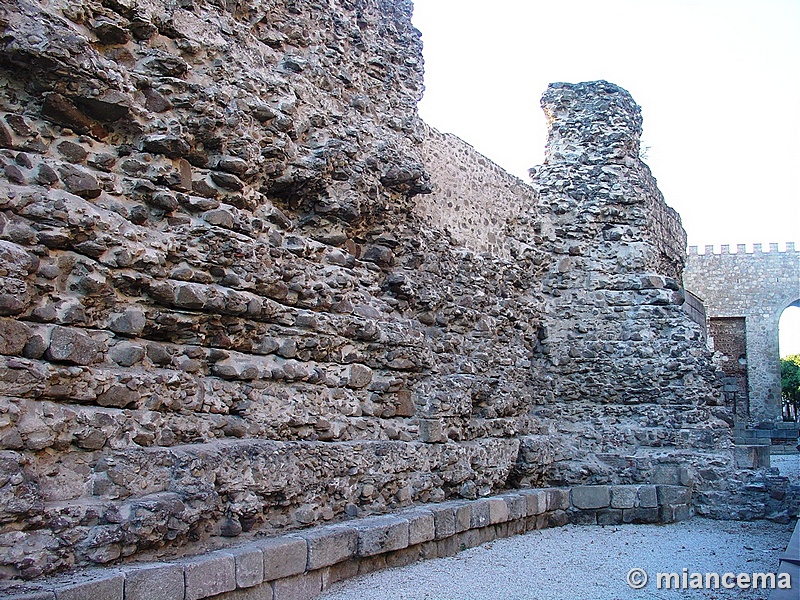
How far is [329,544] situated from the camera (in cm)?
508

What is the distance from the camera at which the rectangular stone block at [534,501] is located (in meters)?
7.70

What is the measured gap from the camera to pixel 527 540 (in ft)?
23.8

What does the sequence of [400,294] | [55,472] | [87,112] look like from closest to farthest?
[55,472], [87,112], [400,294]

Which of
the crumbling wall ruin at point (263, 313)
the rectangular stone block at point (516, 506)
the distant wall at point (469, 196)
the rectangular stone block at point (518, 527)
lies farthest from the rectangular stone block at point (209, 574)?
the distant wall at point (469, 196)

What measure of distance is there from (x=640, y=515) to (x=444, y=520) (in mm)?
3029

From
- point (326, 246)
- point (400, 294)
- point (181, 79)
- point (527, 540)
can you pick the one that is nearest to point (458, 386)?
point (400, 294)

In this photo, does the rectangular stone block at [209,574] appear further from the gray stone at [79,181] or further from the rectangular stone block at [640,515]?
the rectangular stone block at [640,515]

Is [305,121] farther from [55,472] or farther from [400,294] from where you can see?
[55,472]

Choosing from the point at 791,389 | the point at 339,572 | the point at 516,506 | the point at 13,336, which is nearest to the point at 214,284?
the point at 13,336

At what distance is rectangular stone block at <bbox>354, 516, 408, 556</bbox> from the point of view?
5422mm

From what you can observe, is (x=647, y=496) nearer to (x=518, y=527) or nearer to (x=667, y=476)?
(x=667, y=476)

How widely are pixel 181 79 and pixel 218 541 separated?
289cm

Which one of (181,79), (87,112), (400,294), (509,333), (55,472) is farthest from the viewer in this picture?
(509,333)

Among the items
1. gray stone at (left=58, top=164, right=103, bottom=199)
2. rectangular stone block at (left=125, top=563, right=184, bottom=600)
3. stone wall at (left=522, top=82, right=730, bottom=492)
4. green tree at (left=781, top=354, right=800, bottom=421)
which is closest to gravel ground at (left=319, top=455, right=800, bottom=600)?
stone wall at (left=522, top=82, right=730, bottom=492)
